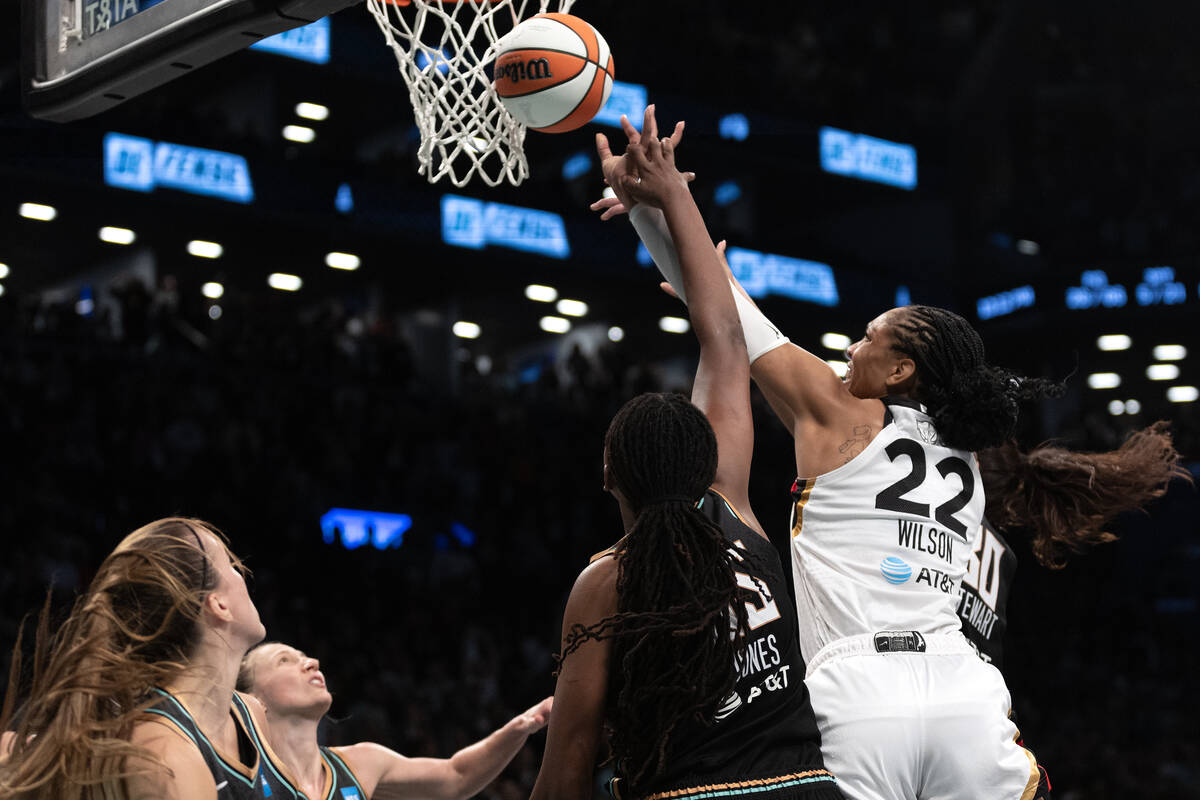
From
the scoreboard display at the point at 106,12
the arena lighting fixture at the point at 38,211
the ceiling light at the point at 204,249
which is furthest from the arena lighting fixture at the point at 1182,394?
the scoreboard display at the point at 106,12

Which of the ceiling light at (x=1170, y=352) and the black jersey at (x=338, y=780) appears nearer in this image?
the black jersey at (x=338, y=780)

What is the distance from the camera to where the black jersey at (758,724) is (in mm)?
2645

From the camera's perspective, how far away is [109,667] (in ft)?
8.19

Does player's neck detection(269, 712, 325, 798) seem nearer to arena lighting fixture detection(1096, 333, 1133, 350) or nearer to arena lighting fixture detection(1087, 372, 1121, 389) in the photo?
arena lighting fixture detection(1096, 333, 1133, 350)

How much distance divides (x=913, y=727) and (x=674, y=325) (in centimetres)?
1752

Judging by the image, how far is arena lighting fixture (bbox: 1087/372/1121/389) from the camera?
21125 millimetres

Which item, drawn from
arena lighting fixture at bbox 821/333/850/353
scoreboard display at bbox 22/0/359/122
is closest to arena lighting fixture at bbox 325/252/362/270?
arena lighting fixture at bbox 821/333/850/353

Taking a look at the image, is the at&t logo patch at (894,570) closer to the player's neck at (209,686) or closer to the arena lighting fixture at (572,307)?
the player's neck at (209,686)

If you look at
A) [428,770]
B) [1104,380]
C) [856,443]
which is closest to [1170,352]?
[1104,380]

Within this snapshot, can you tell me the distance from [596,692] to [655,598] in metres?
0.22

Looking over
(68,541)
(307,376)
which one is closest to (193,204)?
(307,376)

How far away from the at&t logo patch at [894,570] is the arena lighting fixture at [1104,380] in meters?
19.2

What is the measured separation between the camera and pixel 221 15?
3.50 m

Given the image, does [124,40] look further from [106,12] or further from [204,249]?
[204,249]
